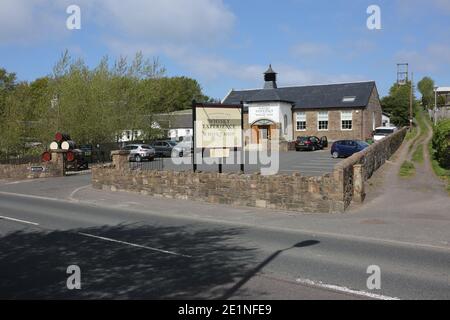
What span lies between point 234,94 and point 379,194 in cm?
4657

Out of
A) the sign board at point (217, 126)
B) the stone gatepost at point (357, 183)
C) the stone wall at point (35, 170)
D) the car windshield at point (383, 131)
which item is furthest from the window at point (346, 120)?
the stone gatepost at point (357, 183)

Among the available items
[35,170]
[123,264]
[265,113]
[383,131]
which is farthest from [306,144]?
[123,264]

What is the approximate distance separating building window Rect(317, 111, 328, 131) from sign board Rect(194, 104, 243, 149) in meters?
36.1

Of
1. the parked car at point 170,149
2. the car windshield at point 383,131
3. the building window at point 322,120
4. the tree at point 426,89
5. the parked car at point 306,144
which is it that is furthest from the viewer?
the tree at point 426,89

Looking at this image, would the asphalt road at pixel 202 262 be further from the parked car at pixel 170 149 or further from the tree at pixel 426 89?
the tree at pixel 426 89

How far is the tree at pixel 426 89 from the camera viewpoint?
142 m

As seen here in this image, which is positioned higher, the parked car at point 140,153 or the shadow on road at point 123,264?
the parked car at point 140,153

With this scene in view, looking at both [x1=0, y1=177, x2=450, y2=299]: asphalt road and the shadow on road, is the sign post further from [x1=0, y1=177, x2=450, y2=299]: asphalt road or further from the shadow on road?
the shadow on road

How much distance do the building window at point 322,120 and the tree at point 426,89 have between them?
316 feet

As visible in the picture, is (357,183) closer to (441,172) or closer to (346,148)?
(441,172)

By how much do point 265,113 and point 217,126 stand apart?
33425 mm

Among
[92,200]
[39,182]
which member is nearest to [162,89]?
[39,182]

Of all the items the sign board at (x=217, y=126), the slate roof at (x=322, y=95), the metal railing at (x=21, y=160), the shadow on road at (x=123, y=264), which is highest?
the slate roof at (x=322, y=95)
